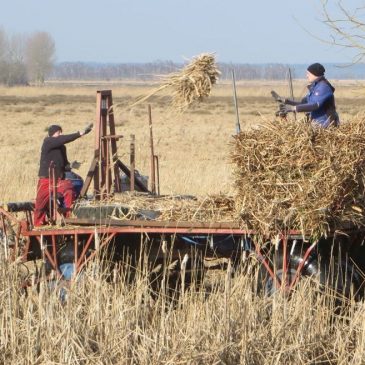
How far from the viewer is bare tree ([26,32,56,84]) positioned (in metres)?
172

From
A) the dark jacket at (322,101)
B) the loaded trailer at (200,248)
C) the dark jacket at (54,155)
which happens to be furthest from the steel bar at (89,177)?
the dark jacket at (322,101)

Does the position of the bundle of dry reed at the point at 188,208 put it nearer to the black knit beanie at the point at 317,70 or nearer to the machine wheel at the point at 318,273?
the machine wheel at the point at 318,273

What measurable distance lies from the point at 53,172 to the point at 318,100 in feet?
7.90

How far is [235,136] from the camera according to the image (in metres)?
7.42

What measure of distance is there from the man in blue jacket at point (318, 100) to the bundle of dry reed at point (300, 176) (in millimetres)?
805

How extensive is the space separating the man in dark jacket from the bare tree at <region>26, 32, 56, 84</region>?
529 ft

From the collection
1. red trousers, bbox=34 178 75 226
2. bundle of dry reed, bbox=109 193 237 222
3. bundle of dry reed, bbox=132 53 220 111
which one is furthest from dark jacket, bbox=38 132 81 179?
bundle of dry reed, bbox=132 53 220 111

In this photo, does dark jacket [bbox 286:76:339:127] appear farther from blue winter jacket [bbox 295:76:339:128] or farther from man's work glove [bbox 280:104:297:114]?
man's work glove [bbox 280:104:297:114]

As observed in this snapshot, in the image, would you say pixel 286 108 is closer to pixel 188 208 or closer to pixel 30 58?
pixel 188 208

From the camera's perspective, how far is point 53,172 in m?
8.41

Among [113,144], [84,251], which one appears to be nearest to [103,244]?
[84,251]

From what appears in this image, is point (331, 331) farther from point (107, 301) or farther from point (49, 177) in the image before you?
point (49, 177)

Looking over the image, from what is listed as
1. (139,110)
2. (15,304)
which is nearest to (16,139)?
(139,110)

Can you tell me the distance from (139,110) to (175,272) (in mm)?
41115
